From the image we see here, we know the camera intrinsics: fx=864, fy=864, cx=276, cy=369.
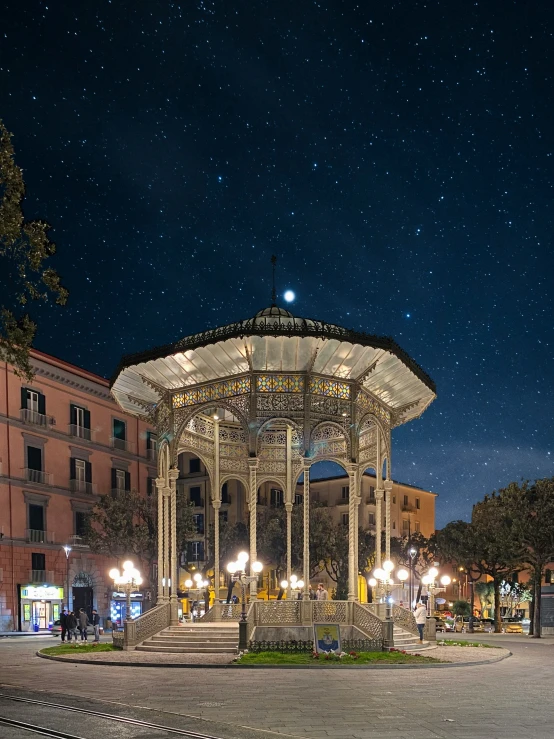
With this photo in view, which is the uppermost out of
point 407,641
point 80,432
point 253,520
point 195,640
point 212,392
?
point 212,392

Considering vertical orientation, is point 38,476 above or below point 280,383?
below

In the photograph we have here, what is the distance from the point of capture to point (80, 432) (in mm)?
51438

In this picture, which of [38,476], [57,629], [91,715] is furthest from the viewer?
[38,476]

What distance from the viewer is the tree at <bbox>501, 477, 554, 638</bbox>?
3909cm

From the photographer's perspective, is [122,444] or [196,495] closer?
[122,444]

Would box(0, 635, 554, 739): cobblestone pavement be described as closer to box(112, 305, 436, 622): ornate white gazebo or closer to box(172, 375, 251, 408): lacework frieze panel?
box(112, 305, 436, 622): ornate white gazebo

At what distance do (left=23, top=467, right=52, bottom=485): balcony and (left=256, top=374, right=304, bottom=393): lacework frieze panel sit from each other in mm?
24734

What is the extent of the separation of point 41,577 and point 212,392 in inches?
980

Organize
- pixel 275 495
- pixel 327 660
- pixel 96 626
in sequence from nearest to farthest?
1. pixel 327 660
2. pixel 96 626
3. pixel 275 495

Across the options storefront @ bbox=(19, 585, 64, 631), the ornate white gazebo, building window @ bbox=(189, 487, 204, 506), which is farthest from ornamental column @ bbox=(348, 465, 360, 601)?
building window @ bbox=(189, 487, 204, 506)

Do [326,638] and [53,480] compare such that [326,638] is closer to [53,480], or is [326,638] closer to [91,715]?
[91,715]

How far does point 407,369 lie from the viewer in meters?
26.3

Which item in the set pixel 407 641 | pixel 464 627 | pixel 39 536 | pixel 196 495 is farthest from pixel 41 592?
pixel 407 641

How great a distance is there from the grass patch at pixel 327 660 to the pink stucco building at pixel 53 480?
2603cm
